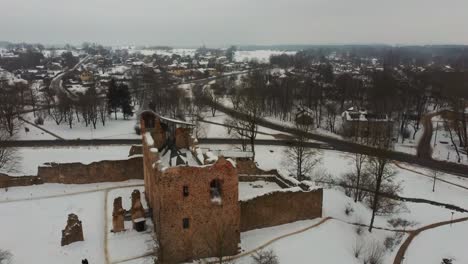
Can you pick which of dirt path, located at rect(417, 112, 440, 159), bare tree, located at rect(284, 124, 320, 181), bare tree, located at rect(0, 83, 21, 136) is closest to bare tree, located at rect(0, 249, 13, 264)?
bare tree, located at rect(284, 124, 320, 181)

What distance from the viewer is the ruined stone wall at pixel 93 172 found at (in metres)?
34.3

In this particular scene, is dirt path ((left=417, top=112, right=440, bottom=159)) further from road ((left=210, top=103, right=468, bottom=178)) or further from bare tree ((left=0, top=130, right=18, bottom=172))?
bare tree ((left=0, top=130, right=18, bottom=172))

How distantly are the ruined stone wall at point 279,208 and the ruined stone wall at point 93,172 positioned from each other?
1321 centimetres

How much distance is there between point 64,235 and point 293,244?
567 inches

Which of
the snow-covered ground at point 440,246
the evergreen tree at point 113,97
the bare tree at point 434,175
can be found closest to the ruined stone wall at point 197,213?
the snow-covered ground at point 440,246

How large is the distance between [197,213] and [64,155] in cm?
2953

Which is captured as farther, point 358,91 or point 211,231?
point 358,91

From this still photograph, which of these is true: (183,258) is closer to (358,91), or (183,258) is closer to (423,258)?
(423,258)

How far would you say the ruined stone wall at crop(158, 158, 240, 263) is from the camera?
22656mm

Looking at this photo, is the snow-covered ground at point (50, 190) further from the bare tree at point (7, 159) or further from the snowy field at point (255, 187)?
the snowy field at point (255, 187)

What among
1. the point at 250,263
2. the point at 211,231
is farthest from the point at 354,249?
the point at 211,231

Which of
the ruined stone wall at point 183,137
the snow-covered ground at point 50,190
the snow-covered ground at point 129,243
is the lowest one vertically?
the snow-covered ground at point 129,243

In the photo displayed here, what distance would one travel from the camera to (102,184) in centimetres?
3478

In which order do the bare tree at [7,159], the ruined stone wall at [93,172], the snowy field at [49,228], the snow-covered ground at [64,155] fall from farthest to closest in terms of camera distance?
the snow-covered ground at [64,155] → the bare tree at [7,159] → the ruined stone wall at [93,172] → the snowy field at [49,228]
